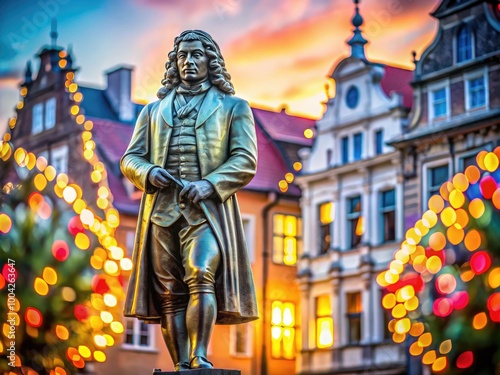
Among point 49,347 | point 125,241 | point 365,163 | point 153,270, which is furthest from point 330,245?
point 153,270

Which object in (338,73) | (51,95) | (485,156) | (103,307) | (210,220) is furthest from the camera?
(51,95)

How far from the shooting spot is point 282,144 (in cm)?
3422

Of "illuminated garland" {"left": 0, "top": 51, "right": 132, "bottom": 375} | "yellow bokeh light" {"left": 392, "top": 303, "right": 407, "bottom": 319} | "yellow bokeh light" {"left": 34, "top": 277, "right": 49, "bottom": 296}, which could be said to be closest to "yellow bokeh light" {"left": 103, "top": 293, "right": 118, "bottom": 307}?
"illuminated garland" {"left": 0, "top": 51, "right": 132, "bottom": 375}

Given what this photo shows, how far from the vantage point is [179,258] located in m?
7.61

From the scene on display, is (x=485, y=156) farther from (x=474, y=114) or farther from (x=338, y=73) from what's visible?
(x=338, y=73)

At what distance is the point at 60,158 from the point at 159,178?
25589mm

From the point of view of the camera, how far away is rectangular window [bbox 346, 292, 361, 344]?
29.5 m

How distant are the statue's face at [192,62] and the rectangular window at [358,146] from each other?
22225 mm

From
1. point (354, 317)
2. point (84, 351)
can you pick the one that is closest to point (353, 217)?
point (354, 317)

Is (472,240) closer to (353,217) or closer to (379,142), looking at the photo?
(379,142)

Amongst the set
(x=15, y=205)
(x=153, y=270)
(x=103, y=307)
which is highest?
(x=15, y=205)

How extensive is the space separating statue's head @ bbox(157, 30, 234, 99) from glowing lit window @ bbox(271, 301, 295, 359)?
2457cm

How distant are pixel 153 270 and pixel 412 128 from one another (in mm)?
21038

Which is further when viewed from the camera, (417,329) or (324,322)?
(324,322)
